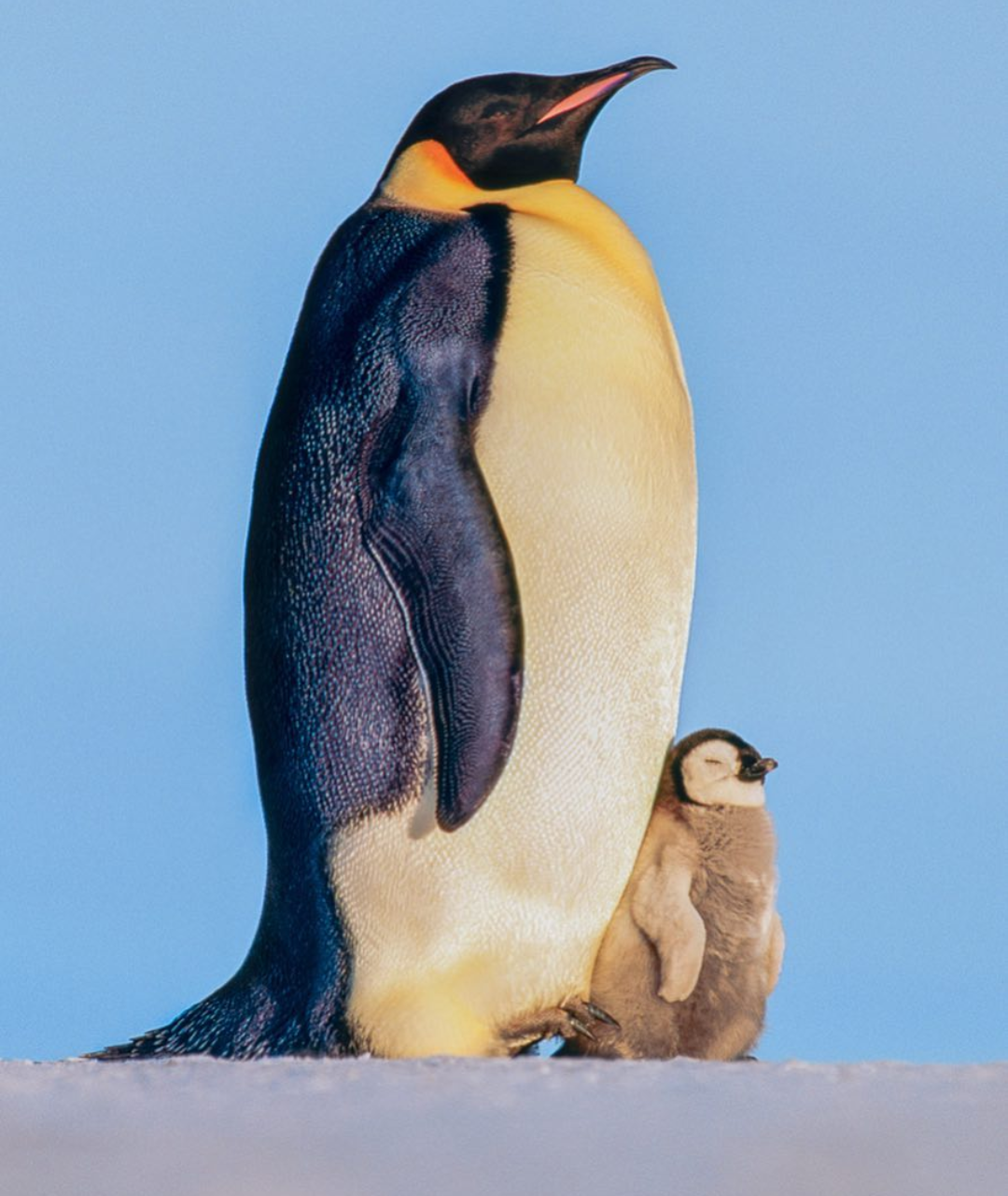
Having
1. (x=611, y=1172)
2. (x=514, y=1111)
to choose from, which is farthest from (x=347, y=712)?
(x=611, y=1172)

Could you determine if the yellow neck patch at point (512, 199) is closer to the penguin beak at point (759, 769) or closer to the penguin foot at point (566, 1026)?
the penguin beak at point (759, 769)

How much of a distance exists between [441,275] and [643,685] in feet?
2.51

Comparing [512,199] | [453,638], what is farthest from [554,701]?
[512,199]

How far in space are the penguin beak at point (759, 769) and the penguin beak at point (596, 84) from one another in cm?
121

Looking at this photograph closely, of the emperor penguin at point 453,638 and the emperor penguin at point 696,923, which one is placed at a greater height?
the emperor penguin at point 453,638

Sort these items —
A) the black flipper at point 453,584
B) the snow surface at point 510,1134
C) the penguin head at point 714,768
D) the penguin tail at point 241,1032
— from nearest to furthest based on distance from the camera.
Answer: the snow surface at point 510,1134 → the black flipper at point 453,584 → the penguin tail at point 241,1032 → the penguin head at point 714,768

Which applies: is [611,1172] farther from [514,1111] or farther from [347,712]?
[347,712]

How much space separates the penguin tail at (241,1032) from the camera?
12.7ft

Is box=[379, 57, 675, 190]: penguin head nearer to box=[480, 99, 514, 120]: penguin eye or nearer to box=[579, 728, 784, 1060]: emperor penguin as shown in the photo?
box=[480, 99, 514, 120]: penguin eye

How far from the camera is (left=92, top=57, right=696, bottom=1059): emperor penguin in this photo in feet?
12.5

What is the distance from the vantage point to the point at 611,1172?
2.45 metres

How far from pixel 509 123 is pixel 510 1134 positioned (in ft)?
7.27

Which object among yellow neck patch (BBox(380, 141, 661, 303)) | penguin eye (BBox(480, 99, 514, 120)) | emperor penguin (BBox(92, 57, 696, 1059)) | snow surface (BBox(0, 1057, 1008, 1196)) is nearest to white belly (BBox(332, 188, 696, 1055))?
emperor penguin (BBox(92, 57, 696, 1059))

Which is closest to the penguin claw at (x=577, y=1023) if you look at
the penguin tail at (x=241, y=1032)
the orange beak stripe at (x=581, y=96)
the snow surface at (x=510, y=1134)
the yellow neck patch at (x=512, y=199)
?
the penguin tail at (x=241, y=1032)
